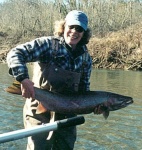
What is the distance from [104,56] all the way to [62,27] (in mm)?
39054

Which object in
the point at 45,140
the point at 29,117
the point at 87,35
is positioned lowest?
the point at 45,140

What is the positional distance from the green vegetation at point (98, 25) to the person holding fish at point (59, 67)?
35021 millimetres

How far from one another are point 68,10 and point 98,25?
266 inches

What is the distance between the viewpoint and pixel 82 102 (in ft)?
15.2

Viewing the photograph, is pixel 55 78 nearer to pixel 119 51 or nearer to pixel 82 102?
pixel 82 102

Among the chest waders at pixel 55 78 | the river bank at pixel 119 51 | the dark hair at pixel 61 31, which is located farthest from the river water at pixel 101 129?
the river bank at pixel 119 51

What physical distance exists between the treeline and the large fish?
5913 centimetres

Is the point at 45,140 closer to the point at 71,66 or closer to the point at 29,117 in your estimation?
the point at 29,117

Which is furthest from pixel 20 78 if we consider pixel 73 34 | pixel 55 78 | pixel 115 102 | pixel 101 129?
pixel 101 129

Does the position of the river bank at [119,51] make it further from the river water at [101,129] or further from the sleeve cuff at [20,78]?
the sleeve cuff at [20,78]

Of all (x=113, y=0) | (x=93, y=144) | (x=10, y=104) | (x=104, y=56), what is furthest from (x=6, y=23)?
(x=93, y=144)

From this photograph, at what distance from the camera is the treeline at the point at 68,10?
2854 inches

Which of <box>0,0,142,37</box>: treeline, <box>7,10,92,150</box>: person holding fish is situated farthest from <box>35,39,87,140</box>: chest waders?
<box>0,0,142,37</box>: treeline

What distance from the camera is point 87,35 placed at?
15.9ft
